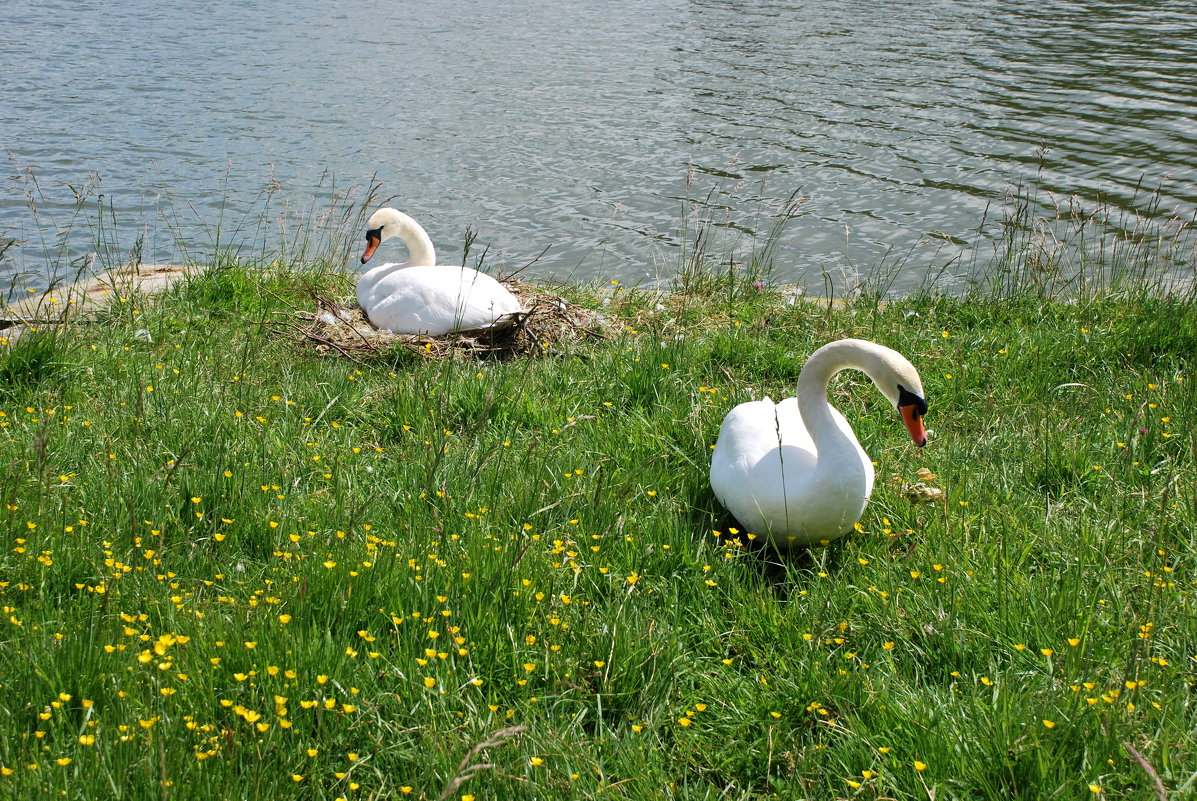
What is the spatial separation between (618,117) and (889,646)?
12297 millimetres

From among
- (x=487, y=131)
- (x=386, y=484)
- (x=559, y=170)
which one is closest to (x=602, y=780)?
(x=386, y=484)

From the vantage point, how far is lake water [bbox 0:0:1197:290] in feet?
34.3

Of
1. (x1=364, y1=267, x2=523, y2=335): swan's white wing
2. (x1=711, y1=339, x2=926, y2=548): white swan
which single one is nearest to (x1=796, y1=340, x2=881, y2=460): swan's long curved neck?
(x1=711, y1=339, x2=926, y2=548): white swan

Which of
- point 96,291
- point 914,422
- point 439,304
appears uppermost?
point 914,422

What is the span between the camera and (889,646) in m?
3.16

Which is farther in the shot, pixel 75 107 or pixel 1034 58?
pixel 1034 58

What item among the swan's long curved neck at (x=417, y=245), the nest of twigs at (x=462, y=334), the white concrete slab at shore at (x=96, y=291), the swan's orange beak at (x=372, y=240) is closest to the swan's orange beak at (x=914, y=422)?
the nest of twigs at (x=462, y=334)

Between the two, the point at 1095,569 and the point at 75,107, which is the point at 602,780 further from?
the point at 75,107

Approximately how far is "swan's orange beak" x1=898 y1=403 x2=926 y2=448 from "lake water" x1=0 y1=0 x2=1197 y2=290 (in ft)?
15.8

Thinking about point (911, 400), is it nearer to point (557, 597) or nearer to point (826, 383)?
point (826, 383)

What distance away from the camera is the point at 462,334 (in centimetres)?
637

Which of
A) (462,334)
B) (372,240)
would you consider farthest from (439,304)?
(372,240)

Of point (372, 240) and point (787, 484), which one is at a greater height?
point (787, 484)

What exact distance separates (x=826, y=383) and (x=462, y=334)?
116 inches
